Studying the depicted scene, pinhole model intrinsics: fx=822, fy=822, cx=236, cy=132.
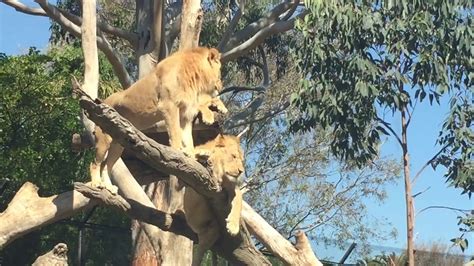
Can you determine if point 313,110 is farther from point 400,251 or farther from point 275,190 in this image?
point 275,190

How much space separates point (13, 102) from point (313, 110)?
573 centimetres

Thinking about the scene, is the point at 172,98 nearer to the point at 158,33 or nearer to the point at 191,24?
the point at 191,24

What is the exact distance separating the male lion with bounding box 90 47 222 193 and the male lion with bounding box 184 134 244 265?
0.90ft

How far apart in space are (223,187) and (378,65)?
438 centimetres

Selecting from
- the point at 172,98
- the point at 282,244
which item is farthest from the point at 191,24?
the point at 172,98

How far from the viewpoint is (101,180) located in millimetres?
7496

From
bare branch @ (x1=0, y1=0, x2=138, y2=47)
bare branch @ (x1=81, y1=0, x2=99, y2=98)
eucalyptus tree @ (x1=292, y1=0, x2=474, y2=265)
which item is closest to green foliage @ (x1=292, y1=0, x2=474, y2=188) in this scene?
eucalyptus tree @ (x1=292, y1=0, x2=474, y2=265)

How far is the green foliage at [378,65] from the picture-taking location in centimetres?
990

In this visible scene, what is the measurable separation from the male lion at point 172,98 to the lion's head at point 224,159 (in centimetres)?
28

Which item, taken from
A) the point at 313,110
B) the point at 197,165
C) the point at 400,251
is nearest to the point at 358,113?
the point at 313,110

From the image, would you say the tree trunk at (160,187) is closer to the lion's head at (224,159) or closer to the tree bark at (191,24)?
the tree bark at (191,24)

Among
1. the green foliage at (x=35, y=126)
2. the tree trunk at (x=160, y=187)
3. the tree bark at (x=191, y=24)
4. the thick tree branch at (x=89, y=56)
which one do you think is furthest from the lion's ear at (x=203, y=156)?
the green foliage at (x=35, y=126)

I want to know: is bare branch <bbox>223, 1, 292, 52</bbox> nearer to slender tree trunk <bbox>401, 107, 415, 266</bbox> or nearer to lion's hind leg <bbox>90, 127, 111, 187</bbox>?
slender tree trunk <bbox>401, 107, 415, 266</bbox>

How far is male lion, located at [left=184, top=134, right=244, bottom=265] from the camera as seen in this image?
6.41m
